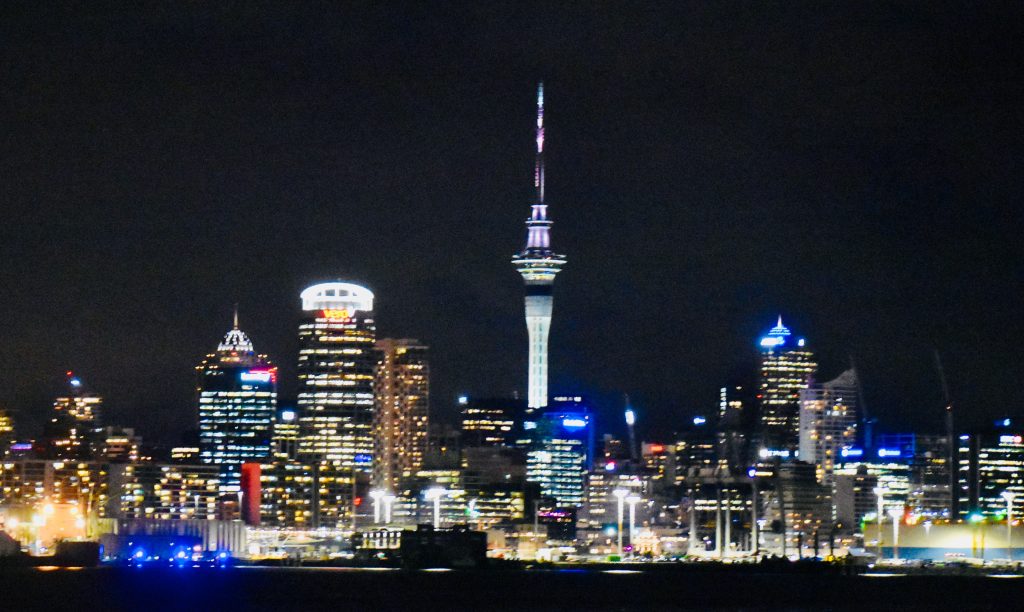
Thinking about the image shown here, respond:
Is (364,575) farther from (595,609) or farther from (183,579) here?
(595,609)

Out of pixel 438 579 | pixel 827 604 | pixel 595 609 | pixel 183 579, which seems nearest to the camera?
pixel 595 609

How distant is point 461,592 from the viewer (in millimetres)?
158500

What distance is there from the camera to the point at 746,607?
14100 cm

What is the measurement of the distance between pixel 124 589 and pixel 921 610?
54.4m

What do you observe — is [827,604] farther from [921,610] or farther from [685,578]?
[685,578]

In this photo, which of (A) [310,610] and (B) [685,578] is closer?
(A) [310,610]

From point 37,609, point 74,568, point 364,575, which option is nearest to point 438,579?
point 364,575

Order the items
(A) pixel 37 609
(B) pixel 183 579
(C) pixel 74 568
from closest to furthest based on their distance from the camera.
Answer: (A) pixel 37 609 → (B) pixel 183 579 → (C) pixel 74 568

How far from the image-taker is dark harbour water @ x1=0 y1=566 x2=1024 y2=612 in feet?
446

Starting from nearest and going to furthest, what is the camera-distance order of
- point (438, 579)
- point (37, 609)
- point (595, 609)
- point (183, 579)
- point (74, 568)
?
point (37, 609) < point (595, 609) < point (183, 579) < point (438, 579) < point (74, 568)

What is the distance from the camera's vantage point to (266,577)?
18312 cm

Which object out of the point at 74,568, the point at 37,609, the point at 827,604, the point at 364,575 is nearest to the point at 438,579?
the point at 364,575

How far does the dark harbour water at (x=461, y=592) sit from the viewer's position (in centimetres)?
13588

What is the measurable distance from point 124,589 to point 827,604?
159 ft
